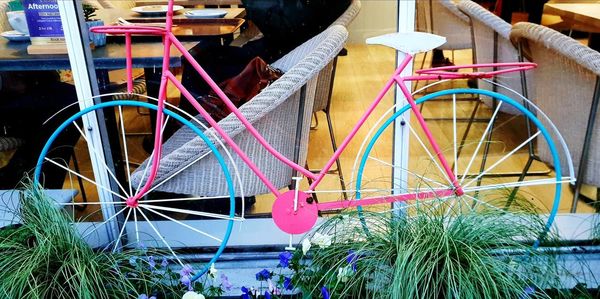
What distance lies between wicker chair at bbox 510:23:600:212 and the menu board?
1647mm

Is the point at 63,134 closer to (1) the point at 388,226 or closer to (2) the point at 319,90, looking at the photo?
(2) the point at 319,90

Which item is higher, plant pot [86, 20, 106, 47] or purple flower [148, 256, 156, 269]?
plant pot [86, 20, 106, 47]

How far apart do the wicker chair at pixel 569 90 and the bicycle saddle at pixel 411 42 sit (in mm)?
496

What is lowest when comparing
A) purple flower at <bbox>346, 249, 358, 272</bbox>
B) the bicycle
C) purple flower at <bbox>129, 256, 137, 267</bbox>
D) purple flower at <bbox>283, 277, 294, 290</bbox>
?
purple flower at <bbox>283, 277, 294, 290</bbox>

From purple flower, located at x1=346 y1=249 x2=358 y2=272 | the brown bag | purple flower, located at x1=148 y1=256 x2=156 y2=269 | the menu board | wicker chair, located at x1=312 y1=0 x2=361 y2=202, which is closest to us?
purple flower, located at x1=346 y1=249 x2=358 y2=272

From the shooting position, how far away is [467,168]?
1.74 metres

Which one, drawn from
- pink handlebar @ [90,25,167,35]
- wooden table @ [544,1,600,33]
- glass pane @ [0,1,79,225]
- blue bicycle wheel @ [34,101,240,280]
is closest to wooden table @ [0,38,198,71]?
glass pane @ [0,1,79,225]

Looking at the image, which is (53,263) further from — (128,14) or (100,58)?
(128,14)

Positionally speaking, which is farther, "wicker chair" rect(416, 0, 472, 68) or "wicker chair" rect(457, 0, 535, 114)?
"wicker chair" rect(416, 0, 472, 68)

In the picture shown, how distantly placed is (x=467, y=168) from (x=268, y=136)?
67 cm

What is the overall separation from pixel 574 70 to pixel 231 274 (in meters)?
1.36

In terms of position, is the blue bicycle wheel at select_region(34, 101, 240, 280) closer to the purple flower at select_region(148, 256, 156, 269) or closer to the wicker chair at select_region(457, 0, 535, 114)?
the purple flower at select_region(148, 256, 156, 269)

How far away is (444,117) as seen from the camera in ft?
10.4

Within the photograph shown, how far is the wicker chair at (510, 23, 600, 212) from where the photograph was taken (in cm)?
174
